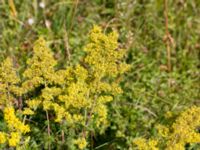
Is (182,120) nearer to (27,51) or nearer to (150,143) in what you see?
(150,143)

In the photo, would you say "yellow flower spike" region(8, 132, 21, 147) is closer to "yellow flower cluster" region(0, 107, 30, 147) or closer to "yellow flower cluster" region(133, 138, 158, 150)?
"yellow flower cluster" region(0, 107, 30, 147)

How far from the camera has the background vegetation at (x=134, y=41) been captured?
345cm

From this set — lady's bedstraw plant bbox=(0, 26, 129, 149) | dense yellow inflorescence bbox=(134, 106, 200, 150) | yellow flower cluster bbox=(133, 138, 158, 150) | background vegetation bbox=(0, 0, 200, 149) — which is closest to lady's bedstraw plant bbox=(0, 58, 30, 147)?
lady's bedstraw plant bbox=(0, 26, 129, 149)

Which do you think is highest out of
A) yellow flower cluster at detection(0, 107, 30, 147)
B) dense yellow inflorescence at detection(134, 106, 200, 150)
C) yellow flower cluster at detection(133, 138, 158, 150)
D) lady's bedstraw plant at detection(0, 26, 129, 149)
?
lady's bedstraw plant at detection(0, 26, 129, 149)

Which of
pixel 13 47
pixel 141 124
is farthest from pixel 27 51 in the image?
pixel 141 124

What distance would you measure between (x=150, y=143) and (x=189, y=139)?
0.62 feet

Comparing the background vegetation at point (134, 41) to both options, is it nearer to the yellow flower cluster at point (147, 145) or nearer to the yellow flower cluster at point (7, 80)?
the yellow flower cluster at point (147, 145)

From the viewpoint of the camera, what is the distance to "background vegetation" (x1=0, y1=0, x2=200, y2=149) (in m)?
3.45

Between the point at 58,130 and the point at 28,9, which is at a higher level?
the point at 28,9

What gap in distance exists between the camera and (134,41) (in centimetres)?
392

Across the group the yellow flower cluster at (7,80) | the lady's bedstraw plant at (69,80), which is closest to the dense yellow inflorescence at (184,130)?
the lady's bedstraw plant at (69,80)

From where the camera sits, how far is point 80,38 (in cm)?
398

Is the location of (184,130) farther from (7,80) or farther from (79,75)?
(7,80)

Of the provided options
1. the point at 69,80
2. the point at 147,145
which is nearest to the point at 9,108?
the point at 69,80
